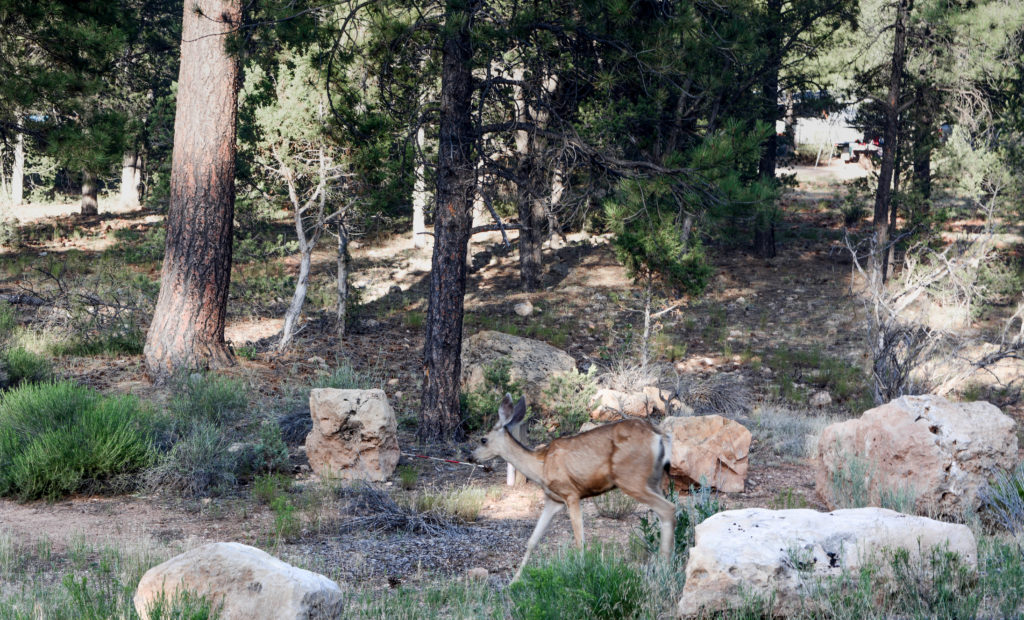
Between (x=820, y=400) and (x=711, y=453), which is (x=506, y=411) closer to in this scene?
(x=711, y=453)

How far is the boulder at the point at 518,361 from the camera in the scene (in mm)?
13680

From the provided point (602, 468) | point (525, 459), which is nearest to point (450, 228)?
point (525, 459)

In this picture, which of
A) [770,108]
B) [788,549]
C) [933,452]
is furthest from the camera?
[770,108]

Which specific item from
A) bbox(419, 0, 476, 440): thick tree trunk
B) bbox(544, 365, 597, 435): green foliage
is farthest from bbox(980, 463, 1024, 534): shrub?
bbox(419, 0, 476, 440): thick tree trunk

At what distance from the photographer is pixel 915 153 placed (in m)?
24.1

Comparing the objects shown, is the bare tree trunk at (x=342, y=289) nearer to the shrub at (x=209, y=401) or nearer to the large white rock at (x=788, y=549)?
the shrub at (x=209, y=401)

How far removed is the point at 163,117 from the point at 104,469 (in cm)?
1268

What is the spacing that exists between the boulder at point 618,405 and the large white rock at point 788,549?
7404 mm

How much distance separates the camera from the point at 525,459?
6945mm

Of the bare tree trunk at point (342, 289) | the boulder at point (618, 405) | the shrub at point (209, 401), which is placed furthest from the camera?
the bare tree trunk at point (342, 289)

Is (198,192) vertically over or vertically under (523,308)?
over

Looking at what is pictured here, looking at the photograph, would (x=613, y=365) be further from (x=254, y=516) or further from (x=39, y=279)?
(x=39, y=279)

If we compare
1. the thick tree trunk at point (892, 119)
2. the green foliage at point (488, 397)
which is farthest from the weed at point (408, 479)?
the thick tree trunk at point (892, 119)

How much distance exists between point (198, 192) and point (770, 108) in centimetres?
1768
